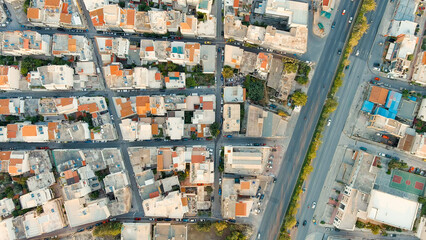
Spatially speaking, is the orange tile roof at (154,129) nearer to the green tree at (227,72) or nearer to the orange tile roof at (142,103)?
the orange tile roof at (142,103)

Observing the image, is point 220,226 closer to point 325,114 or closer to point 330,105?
point 325,114

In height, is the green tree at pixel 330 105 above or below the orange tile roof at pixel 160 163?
above

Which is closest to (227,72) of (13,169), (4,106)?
(4,106)

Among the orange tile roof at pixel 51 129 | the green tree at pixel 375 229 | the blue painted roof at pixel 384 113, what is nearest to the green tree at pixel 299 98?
the blue painted roof at pixel 384 113

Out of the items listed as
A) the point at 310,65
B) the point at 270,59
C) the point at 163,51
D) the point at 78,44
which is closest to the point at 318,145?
the point at 310,65

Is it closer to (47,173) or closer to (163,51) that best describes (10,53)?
(47,173)

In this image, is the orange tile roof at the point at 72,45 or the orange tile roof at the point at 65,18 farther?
the orange tile roof at the point at 65,18
